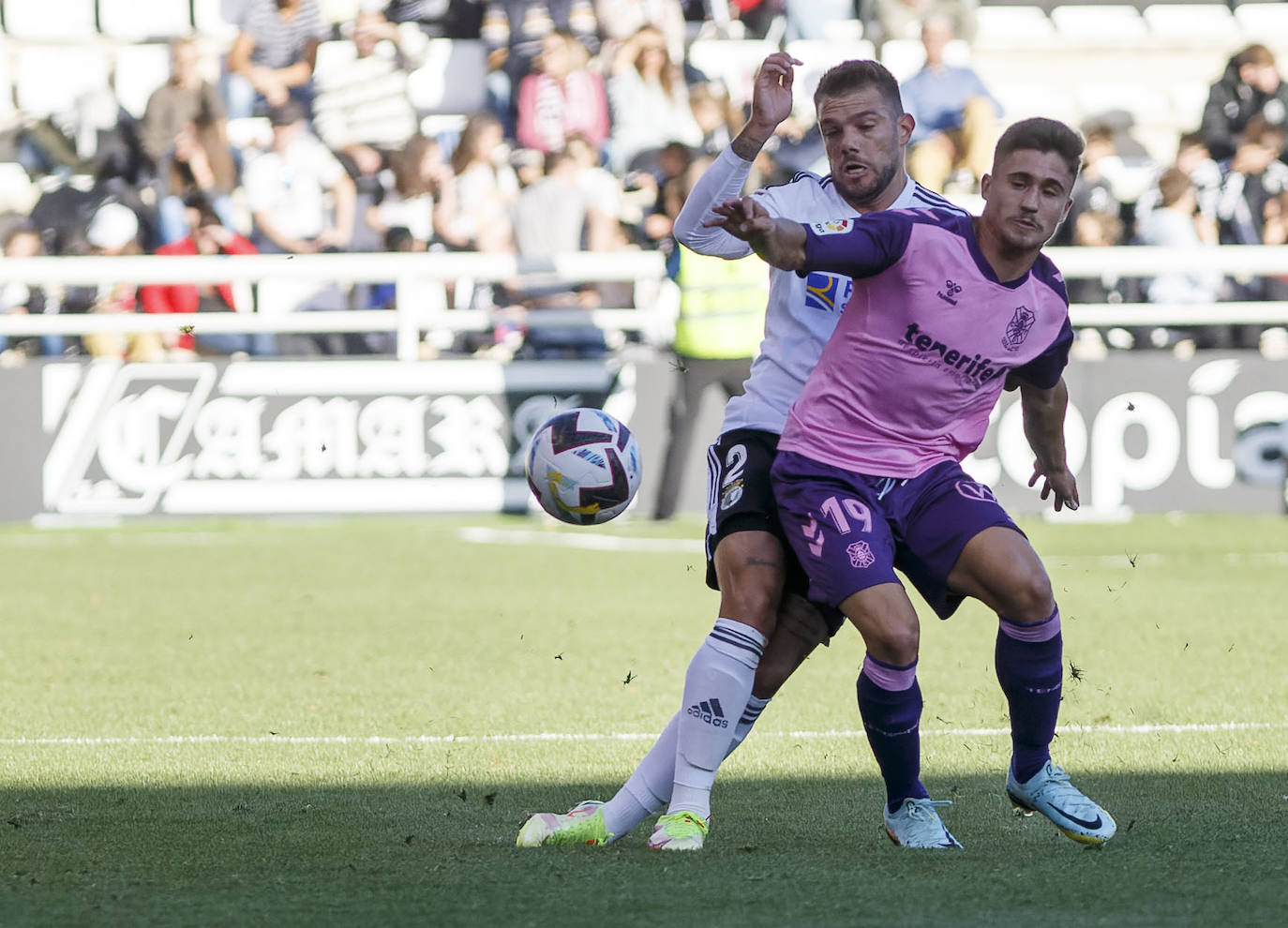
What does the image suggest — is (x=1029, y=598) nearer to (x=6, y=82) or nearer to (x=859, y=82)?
(x=859, y=82)

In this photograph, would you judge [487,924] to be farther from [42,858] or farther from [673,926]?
[42,858]

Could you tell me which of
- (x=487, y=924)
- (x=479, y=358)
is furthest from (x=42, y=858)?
(x=479, y=358)

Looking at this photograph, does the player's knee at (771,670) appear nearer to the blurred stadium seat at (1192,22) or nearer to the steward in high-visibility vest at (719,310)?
the steward in high-visibility vest at (719,310)

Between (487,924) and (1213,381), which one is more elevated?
(487,924)

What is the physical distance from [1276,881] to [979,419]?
4.68 feet

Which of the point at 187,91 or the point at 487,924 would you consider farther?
the point at 187,91

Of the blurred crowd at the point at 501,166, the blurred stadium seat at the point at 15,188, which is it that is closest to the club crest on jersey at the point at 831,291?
the blurred crowd at the point at 501,166

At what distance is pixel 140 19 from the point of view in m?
19.8

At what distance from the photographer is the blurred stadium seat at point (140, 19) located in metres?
19.7

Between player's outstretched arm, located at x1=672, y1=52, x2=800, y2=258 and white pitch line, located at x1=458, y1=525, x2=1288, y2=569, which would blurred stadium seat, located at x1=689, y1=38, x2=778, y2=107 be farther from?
player's outstretched arm, located at x1=672, y1=52, x2=800, y2=258

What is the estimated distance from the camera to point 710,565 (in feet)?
16.9

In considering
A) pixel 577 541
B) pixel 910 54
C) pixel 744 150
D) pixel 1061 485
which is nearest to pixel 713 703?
pixel 1061 485

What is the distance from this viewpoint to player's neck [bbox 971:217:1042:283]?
4926mm

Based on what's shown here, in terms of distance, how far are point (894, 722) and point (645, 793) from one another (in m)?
0.63
